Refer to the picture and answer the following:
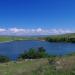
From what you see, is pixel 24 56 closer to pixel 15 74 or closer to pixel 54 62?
pixel 54 62

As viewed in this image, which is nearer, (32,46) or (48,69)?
(48,69)

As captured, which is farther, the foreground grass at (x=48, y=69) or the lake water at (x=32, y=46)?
the lake water at (x=32, y=46)

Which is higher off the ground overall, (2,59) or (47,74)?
(47,74)

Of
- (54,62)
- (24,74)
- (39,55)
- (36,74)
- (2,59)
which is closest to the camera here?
(36,74)

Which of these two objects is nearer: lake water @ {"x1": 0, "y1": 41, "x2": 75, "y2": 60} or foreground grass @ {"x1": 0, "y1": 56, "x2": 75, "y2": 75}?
foreground grass @ {"x1": 0, "y1": 56, "x2": 75, "y2": 75}

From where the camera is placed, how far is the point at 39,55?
124ft

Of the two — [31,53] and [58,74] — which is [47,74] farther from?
[31,53]

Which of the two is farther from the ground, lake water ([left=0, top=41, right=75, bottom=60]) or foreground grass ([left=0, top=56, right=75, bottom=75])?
foreground grass ([left=0, top=56, right=75, bottom=75])

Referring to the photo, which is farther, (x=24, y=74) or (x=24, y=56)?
(x=24, y=56)

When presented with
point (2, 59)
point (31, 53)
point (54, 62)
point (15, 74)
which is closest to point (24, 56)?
point (31, 53)

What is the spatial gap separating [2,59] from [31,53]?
20.1 feet

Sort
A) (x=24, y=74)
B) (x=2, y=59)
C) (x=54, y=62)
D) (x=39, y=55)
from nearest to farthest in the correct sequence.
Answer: (x=24, y=74), (x=54, y=62), (x=2, y=59), (x=39, y=55)

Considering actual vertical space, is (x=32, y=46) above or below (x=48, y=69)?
below

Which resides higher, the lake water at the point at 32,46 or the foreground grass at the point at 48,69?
the foreground grass at the point at 48,69
